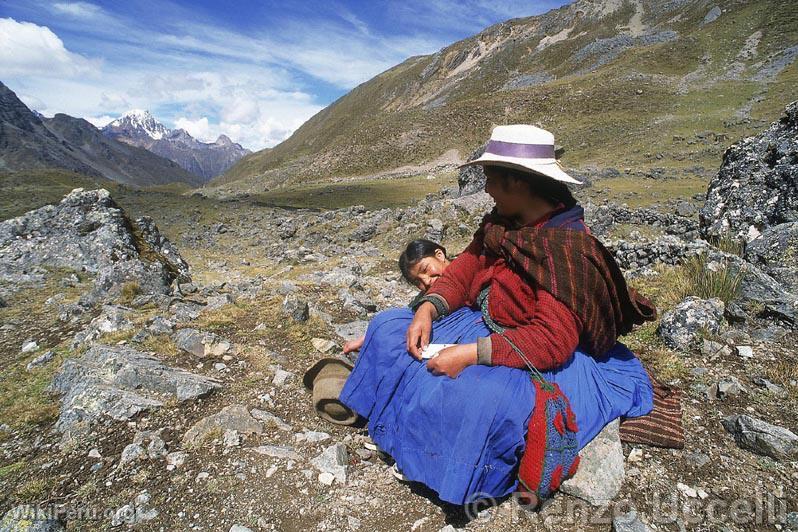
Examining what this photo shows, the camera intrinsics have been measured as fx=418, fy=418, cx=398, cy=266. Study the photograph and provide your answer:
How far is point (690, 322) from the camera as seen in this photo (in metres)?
4.77

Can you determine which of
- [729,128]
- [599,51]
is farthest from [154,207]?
[599,51]

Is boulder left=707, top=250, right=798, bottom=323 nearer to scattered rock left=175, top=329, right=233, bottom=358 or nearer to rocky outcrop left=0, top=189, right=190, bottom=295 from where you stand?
scattered rock left=175, top=329, right=233, bottom=358

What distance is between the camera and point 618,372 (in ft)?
11.4

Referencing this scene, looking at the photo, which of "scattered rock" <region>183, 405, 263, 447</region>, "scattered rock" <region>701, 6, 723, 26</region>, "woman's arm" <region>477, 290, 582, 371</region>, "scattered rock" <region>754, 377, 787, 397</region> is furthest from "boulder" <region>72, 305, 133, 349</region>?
"scattered rock" <region>701, 6, 723, 26</region>

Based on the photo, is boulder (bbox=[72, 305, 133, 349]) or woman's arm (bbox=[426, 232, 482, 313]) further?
boulder (bbox=[72, 305, 133, 349])

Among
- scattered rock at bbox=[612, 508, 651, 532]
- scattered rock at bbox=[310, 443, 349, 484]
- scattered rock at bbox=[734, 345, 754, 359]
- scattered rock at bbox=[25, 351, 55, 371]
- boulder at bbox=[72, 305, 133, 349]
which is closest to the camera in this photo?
scattered rock at bbox=[612, 508, 651, 532]

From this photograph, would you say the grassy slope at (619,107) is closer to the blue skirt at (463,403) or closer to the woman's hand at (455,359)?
the blue skirt at (463,403)

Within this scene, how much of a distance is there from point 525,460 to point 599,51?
3661 inches

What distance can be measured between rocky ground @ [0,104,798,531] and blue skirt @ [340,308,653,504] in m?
0.27

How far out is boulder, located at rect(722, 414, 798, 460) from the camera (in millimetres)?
3041

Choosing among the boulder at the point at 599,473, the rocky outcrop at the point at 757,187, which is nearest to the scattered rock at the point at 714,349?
the boulder at the point at 599,473

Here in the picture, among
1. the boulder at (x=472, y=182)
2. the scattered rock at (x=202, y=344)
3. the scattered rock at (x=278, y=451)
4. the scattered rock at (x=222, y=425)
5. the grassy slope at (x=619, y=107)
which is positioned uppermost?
the grassy slope at (x=619, y=107)

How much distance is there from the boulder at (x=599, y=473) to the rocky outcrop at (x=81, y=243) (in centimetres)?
831

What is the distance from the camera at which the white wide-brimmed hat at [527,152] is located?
2854mm
